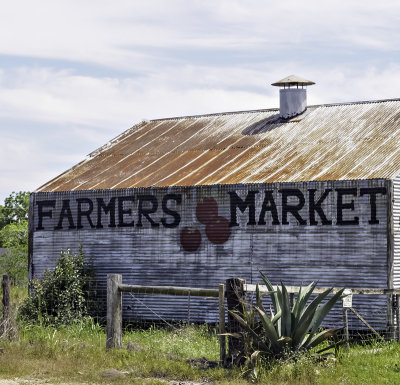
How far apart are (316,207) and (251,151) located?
446cm

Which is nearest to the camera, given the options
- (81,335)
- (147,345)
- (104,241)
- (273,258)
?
(147,345)

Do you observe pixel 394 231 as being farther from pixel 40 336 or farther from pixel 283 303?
pixel 40 336

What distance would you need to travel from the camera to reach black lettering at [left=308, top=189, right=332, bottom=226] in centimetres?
1992

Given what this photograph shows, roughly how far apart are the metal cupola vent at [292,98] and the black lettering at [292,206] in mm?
6187

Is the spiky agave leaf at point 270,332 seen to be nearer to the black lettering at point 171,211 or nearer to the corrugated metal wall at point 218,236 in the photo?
the corrugated metal wall at point 218,236

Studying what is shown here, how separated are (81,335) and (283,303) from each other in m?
6.09

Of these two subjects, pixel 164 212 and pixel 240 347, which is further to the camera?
pixel 164 212

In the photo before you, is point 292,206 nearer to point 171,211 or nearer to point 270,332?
point 171,211

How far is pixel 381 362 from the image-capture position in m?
13.7

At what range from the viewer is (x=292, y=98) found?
26.3 metres

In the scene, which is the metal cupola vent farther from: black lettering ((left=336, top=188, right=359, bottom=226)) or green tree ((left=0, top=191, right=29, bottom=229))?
green tree ((left=0, top=191, right=29, bottom=229))

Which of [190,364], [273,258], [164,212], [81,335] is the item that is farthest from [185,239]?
[190,364]

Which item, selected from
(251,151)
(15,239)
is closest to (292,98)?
(251,151)

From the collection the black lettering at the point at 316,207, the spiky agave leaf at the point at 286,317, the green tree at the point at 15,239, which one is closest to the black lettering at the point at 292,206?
the black lettering at the point at 316,207
